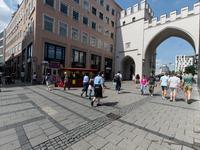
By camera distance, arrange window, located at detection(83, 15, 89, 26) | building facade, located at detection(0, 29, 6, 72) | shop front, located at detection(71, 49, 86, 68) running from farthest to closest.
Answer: building facade, located at detection(0, 29, 6, 72) < window, located at detection(83, 15, 89, 26) < shop front, located at detection(71, 49, 86, 68)

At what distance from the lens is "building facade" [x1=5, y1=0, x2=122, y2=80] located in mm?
14258

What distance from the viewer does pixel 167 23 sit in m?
20.6

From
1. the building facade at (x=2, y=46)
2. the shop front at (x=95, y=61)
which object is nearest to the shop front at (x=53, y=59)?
the shop front at (x=95, y=61)

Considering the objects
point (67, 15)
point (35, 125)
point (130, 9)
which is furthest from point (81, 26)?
point (35, 125)

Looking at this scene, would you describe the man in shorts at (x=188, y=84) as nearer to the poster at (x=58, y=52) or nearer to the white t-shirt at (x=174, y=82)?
the white t-shirt at (x=174, y=82)

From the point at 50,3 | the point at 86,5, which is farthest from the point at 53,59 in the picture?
the point at 86,5

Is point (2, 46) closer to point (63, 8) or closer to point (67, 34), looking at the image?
point (63, 8)

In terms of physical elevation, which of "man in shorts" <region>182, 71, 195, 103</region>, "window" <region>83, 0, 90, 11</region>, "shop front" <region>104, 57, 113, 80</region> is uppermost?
"window" <region>83, 0, 90, 11</region>

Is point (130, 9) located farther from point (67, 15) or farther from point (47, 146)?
point (47, 146)

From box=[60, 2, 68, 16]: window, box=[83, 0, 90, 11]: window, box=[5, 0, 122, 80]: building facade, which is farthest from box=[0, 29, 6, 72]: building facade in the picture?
box=[83, 0, 90, 11]: window

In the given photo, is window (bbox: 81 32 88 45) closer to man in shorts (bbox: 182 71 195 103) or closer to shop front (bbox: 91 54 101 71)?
shop front (bbox: 91 54 101 71)

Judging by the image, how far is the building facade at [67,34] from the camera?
1426 centimetres

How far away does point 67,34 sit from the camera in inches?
678

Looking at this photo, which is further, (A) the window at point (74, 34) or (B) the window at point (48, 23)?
(A) the window at point (74, 34)
